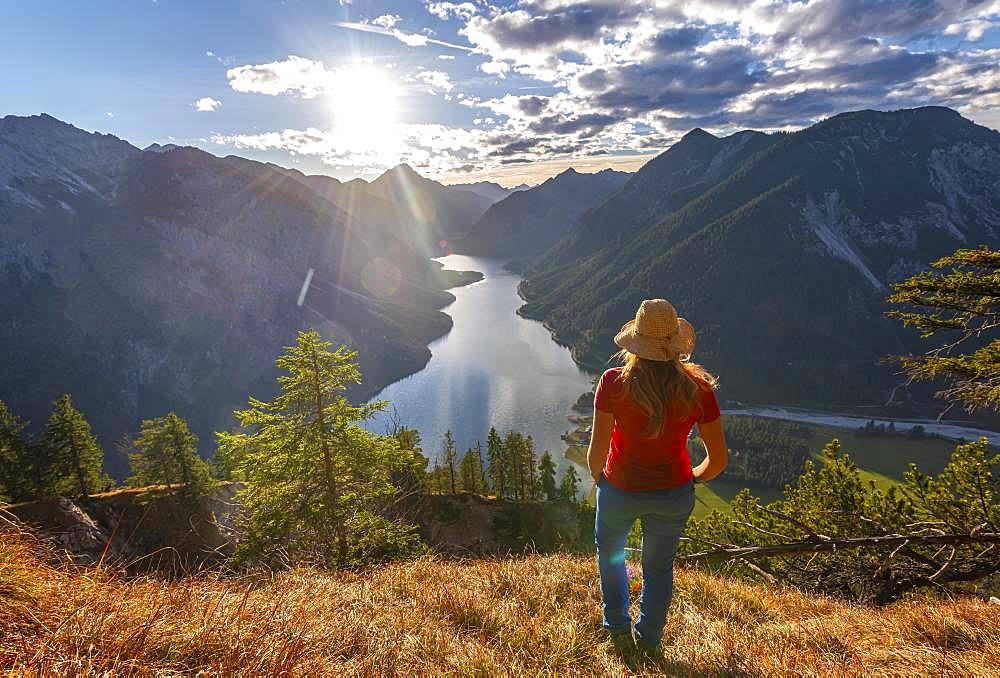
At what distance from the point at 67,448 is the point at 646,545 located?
136 feet

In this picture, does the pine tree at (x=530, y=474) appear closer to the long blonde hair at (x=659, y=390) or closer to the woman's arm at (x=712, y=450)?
the woman's arm at (x=712, y=450)

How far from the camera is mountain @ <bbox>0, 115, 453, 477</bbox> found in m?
132

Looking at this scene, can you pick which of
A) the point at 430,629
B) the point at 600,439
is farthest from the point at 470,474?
the point at 600,439

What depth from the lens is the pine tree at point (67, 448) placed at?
3034 centimetres

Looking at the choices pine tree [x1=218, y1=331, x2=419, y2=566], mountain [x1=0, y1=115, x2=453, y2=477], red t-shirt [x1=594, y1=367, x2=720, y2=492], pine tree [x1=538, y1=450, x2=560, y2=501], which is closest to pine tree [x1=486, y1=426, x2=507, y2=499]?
pine tree [x1=538, y1=450, x2=560, y2=501]

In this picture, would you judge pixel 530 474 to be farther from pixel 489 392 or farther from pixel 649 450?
pixel 489 392

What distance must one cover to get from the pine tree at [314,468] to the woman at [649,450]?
8.38 m

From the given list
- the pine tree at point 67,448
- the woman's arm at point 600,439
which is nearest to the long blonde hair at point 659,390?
the woman's arm at point 600,439

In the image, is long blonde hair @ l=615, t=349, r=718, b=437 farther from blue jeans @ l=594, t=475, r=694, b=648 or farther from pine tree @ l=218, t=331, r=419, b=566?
pine tree @ l=218, t=331, r=419, b=566

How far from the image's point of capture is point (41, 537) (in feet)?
13.8

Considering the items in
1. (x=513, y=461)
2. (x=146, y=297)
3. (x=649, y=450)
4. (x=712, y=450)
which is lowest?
(x=513, y=461)

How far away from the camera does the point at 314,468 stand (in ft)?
37.8

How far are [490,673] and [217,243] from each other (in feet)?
682

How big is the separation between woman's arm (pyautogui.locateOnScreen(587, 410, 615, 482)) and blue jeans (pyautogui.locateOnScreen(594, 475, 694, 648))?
18cm
